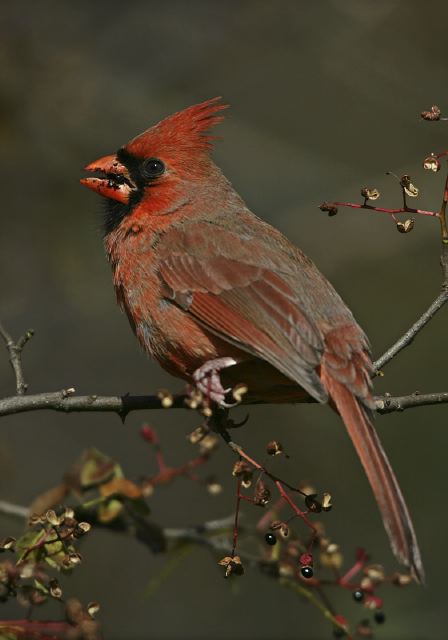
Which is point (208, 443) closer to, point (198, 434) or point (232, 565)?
point (198, 434)

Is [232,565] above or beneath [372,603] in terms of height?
above

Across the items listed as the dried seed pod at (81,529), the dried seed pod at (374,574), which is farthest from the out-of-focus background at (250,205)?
the dried seed pod at (81,529)

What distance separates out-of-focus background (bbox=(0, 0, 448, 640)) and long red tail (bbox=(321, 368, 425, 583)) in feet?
7.71

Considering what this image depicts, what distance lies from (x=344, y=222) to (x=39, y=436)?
260 cm

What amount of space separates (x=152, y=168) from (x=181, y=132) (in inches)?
8.1

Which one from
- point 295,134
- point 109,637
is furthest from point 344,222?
point 109,637

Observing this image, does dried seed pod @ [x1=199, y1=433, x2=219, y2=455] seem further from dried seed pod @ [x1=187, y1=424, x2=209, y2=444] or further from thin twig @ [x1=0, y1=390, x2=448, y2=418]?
thin twig @ [x1=0, y1=390, x2=448, y2=418]

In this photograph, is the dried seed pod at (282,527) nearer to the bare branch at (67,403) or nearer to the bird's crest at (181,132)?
the bare branch at (67,403)

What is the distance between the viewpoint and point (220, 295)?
4.14 meters

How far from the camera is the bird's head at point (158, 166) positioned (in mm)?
4586

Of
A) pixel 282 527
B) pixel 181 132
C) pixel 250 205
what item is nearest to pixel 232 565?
pixel 282 527

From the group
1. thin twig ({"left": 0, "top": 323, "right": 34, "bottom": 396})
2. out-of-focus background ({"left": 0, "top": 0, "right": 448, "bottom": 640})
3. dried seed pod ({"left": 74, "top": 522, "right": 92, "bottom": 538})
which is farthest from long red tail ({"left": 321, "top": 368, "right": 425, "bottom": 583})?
out-of-focus background ({"left": 0, "top": 0, "right": 448, "bottom": 640})

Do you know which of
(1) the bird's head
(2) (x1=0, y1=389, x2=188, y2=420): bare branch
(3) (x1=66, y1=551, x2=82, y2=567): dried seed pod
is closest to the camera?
(3) (x1=66, y1=551, x2=82, y2=567): dried seed pod

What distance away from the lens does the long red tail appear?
11.0ft
